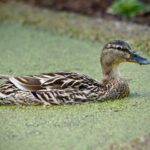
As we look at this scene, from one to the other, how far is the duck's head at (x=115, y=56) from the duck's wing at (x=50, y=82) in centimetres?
35

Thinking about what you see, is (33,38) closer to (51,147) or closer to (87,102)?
(87,102)

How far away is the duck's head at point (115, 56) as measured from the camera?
782 cm

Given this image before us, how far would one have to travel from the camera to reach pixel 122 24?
11242 mm

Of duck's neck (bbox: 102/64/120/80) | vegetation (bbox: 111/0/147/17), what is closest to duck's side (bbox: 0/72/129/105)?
duck's neck (bbox: 102/64/120/80)

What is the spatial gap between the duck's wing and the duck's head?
347 millimetres

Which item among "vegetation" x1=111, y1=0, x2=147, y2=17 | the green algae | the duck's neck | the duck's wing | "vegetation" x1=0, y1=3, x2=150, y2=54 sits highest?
"vegetation" x1=111, y1=0, x2=147, y2=17

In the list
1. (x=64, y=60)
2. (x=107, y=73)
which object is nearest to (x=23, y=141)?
(x=107, y=73)

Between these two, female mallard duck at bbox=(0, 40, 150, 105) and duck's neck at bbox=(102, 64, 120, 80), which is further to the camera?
duck's neck at bbox=(102, 64, 120, 80)

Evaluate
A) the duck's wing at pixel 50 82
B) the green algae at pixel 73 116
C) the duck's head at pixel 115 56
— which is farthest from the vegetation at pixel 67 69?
the duck's head at pixel 115 56

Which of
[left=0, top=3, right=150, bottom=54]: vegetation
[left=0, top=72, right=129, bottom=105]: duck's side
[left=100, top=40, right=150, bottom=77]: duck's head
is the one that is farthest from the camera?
[left=0, top=3, right=150, bottom=54]: vegetation

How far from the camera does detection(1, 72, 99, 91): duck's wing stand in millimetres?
7535

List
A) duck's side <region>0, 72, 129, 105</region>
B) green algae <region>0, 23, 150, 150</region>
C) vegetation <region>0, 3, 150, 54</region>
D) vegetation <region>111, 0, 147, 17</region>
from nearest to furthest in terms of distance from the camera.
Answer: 1. green algae <region>0, 23, 150, 150</region>
2. duck's side <region>0, 72, 129, 105</region>
3. vegetation <region>0, 3, 150, 54</region>
4. vegetation <region>111, 0, 147, 17</region>

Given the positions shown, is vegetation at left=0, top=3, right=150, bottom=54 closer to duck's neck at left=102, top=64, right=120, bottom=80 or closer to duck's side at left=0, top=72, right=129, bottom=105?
duck's neck at left=102, top=64, right=120, bottom=80

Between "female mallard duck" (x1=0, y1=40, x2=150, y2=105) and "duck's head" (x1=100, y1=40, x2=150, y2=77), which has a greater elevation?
"duck's head" (x1=100, y1=40, x2=150, y2=77)
